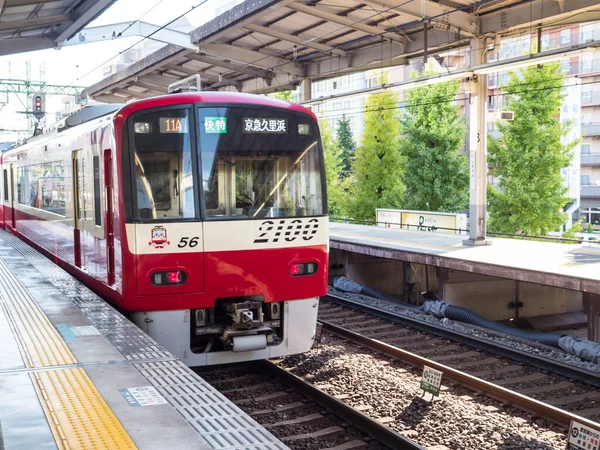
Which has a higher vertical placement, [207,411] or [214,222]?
[214,222]

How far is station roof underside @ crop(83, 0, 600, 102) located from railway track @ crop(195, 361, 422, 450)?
268 inches

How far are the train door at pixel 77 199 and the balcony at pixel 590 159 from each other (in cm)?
4016

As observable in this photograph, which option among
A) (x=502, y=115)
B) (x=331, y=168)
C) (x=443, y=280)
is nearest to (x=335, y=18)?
(x=502, y=115)

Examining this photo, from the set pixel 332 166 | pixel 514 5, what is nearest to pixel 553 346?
pixel 514 5

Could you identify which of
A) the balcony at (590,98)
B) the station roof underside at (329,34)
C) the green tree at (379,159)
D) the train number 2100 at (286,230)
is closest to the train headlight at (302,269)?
the train number 2100 at (286,230)

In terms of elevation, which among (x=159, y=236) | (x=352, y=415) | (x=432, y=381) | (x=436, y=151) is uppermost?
(x=436, y=151)

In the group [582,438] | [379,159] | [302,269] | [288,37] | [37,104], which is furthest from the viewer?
[379,159]

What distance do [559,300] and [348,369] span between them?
6.39 meters

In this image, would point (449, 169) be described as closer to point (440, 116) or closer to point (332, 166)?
point (440, 116)

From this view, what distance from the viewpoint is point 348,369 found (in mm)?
7844

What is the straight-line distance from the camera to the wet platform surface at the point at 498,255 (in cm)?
964

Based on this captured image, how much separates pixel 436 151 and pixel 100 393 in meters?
21.8

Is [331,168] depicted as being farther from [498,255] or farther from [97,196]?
[97,196]

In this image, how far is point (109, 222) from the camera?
7160 millimetres
